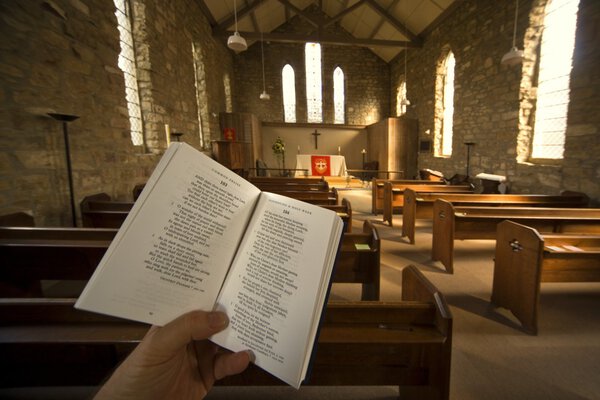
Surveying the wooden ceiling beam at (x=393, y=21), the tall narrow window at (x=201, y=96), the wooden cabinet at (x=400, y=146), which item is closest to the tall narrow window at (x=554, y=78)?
the wooden cabinet at (x=400, y=146)

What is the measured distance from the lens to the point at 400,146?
989cm

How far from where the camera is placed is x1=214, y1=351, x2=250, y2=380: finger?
56cm

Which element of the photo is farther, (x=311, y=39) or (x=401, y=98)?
(x=401, y=98)

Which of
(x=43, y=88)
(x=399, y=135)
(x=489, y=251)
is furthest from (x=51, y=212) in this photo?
(x=399, y=135)

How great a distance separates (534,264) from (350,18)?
12.2 m

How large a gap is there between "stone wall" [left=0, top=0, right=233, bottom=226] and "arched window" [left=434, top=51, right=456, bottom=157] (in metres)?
7.71

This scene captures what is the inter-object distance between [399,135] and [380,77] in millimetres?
4233

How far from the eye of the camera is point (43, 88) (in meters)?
2.81

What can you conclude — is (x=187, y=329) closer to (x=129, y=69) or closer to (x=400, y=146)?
(x=129, y=69)

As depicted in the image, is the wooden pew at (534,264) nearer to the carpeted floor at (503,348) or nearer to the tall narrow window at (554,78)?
the carpeted floor at (503,348)

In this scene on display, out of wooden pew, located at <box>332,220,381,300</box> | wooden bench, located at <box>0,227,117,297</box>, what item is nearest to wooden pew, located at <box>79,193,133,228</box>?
wooden bench, located at <box>0,227,117,297</box>

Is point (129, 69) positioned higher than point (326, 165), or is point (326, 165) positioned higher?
point (129, 69)

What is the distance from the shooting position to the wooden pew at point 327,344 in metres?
0.93

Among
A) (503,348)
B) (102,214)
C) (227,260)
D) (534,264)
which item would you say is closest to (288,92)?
(102,214)
